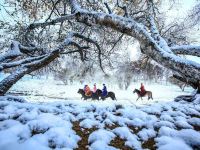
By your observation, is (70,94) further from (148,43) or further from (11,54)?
(148,43)

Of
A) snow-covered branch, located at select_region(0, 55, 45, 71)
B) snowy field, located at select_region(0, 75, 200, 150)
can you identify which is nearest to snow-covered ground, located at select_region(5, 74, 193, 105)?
snowy field, located at select_region(0, 75, 200, 150)

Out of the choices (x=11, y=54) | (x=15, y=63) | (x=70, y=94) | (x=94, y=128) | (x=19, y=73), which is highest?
(x=11, y=54)

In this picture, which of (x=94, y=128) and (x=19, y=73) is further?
(x=19, y=73)

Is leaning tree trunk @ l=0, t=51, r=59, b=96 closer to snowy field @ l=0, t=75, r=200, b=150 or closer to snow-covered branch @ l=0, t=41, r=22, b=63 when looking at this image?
snow-covered branch @ l=0, t=41, r=22, b=63

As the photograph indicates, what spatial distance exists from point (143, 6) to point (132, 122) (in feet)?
22.4

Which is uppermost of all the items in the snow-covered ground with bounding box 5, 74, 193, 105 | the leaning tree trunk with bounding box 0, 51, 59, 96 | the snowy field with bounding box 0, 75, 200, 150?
the leaning tree trunk with bounding box 0, 51, 59, 96

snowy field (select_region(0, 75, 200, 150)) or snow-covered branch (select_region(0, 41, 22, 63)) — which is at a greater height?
snow-covered branch (select_region(0, 41, 22, 63))

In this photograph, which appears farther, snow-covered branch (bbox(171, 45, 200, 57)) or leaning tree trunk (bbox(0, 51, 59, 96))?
leaning tree trunk (bbox(0, 51, 59, 96))

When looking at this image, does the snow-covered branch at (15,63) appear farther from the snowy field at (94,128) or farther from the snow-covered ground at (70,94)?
the snowy field at (94,128)

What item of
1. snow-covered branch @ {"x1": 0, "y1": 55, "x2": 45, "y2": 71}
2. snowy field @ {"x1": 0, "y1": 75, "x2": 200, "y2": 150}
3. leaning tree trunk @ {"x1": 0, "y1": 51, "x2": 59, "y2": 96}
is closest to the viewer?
snowy field @ {"x1": 0, "y1": 75, "x2": 200, "y2": 150}

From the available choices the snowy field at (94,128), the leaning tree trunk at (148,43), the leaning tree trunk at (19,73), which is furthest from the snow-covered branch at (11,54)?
the snowy field at (94,128)

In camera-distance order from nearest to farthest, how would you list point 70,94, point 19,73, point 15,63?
point 19,73 → point 15,63 → point 70,94

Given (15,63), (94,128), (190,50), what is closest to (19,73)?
(15,63)

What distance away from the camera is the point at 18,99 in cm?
644
